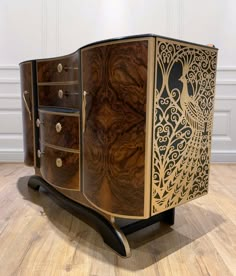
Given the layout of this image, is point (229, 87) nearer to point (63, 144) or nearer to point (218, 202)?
point (218, 202)

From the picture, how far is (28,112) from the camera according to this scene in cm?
159

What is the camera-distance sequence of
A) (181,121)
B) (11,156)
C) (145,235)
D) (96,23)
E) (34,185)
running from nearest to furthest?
(181,121) → (145,235) → (34,185) → (96,23) → (11,156)

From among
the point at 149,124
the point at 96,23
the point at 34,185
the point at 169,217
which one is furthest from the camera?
the point at 96,23

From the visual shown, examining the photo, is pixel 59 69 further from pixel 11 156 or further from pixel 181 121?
pixel 11 156

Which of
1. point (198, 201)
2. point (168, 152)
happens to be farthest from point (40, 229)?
point (198, 201)

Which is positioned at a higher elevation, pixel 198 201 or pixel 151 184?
pixel 151 184

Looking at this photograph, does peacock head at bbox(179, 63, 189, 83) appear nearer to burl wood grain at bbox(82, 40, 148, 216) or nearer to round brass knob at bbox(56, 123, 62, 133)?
burl wood grain at bbox(82, 40, 148, 216)

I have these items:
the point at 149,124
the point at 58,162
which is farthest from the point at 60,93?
the point at 149,124

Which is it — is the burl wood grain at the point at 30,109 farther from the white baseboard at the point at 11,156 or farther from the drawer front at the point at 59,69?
the white baseboard at the point at 11,156

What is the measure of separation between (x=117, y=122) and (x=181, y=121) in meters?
0.25

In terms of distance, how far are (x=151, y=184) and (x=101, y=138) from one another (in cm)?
24

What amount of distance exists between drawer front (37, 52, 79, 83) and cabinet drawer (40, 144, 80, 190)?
0.34 metres

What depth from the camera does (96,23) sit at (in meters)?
2.37

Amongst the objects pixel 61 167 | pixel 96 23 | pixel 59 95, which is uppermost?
pixel 96 23
